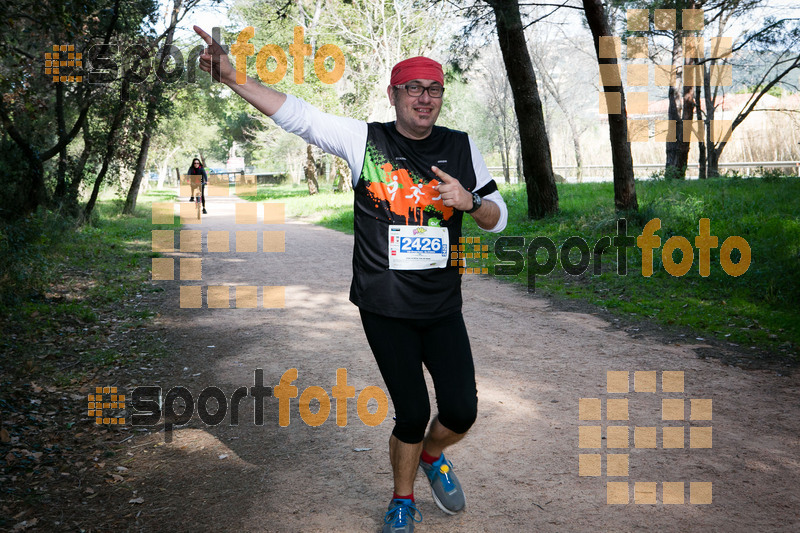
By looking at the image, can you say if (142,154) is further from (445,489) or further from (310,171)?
(445,489)

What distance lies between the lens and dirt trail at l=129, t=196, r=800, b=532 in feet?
12.6

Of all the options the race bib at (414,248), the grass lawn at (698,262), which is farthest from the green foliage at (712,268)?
the race bib at (414,248)

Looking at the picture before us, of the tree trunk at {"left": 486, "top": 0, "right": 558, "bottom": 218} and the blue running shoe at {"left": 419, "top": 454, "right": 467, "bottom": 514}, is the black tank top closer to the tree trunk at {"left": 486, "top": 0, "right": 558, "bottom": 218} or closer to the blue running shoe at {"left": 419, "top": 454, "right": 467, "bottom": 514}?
the blue running shoe at {"left": 419, "top": 454, "right": 467, "bottom": 514}

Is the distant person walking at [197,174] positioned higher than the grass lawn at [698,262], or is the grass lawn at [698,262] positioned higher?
the distant person walking at [197,174]

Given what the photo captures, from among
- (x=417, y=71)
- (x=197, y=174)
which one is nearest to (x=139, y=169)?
(x=197, y=174)

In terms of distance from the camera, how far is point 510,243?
14.9 meters

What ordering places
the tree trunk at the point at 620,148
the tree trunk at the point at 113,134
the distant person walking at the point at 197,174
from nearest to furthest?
the tree trunk at the point at 620,148, the tree trunk at the point at 113,134, the distant person walking at the point at 197,174

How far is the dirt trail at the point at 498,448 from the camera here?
12.6 feet

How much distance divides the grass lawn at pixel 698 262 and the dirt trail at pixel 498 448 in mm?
1114

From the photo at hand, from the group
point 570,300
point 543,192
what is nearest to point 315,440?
point 570,300

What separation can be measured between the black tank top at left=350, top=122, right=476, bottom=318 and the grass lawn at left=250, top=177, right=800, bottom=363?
511 cm

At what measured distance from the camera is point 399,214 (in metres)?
3.43

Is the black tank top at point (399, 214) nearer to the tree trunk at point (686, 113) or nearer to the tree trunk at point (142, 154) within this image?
the tree trunk at point (142, 154)

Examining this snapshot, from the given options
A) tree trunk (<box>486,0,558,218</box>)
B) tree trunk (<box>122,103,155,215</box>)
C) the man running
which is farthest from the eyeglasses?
tree trunk (<box>122,103,155,215</box>)
